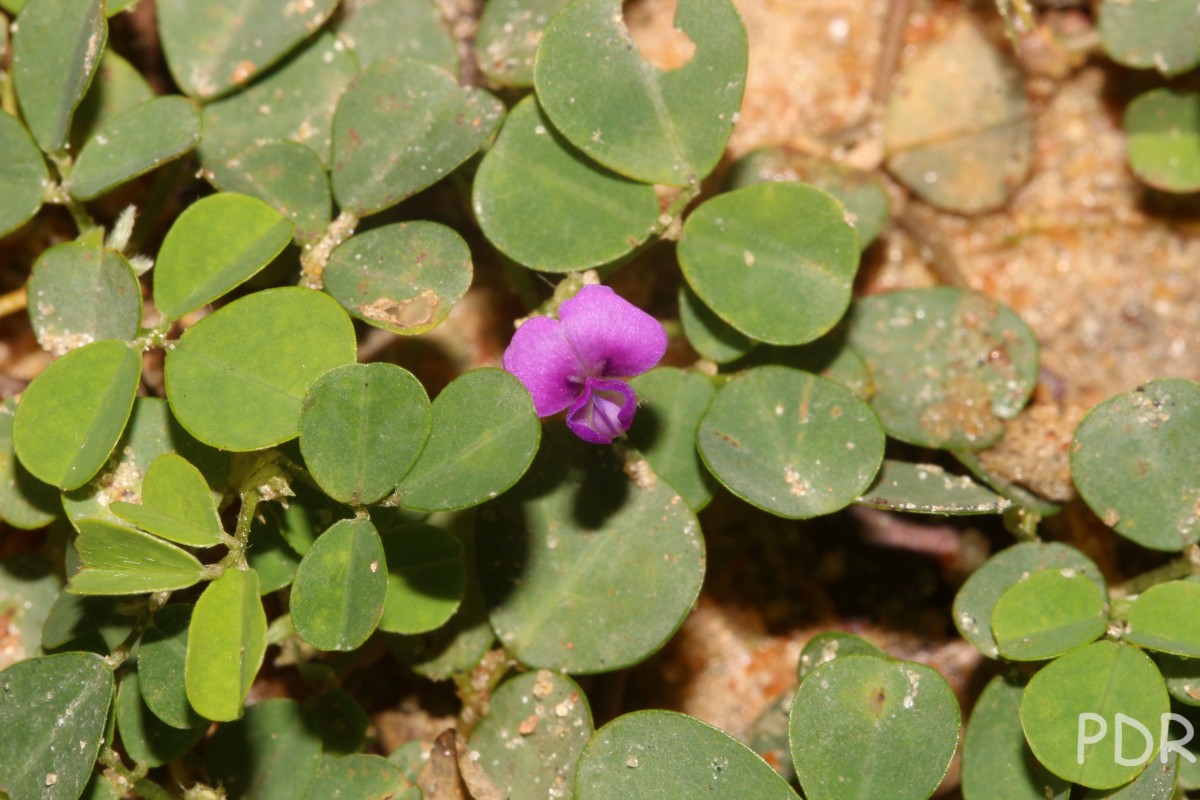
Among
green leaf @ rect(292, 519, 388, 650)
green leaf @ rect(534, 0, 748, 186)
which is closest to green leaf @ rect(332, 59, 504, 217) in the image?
green leaf @ rect(534, 0, 748, 186)

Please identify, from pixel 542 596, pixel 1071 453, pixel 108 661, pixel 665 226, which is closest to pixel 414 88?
pixel 665 226

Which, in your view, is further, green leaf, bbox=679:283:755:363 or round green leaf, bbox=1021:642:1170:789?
green leaf, bbox=679:283:755:363

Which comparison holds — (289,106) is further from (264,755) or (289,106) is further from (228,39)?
(264,755)

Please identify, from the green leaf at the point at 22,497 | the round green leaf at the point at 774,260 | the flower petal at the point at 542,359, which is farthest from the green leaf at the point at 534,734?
the green leaf at the point at 22,497

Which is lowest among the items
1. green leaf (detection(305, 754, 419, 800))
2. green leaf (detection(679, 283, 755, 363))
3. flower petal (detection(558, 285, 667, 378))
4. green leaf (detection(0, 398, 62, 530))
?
green leaf (detection(305, 754, 419, 800))

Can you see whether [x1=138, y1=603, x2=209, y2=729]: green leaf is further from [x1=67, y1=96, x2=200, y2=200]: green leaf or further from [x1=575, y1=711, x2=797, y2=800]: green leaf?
[x1=67, y1=96, x2=200, y2=200]: green leaf

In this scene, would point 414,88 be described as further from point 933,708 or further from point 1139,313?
point 1139,313
